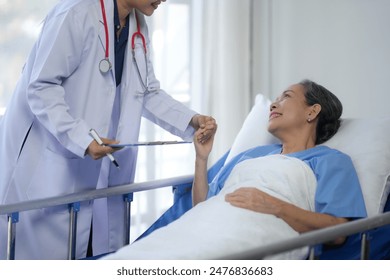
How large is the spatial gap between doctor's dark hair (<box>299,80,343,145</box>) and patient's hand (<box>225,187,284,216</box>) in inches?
18.3

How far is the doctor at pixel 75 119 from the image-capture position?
1.93 m

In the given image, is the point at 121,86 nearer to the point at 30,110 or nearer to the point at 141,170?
the point at 30,110

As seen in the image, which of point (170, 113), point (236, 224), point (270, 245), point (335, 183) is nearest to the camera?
point (270, 245)

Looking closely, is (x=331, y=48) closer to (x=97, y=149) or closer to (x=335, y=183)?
(x=335, y=183)

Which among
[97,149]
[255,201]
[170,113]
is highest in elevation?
[170,113]

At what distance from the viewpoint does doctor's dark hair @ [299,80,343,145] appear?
86.0 inches

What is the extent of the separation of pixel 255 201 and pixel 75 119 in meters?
0.58

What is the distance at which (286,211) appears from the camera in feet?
5.90

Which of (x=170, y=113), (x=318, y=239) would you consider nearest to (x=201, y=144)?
(x=170, y=113)

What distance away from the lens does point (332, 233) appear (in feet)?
5.12

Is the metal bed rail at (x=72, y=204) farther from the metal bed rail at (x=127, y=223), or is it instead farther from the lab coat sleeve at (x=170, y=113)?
the lab coat sleeve at (x=170, y=113)

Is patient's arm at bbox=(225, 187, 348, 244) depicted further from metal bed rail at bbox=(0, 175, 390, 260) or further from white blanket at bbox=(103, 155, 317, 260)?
metal bed rail at bbox=(0, 175, 390, 260)

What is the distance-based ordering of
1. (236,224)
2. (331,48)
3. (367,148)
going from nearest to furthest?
(236,224)
(367,148)
(331,48)

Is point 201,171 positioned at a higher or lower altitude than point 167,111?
lower
